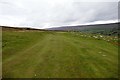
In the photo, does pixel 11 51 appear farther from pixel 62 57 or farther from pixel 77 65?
pixel 77 65

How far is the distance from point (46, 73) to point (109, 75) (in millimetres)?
6363

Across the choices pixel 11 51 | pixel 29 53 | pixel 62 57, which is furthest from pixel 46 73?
pixel 11 51

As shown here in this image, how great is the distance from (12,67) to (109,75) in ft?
34.8

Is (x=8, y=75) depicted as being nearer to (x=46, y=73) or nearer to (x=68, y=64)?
(x=46, y=73)

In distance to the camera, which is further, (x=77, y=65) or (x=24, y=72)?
(x=77, y=65)

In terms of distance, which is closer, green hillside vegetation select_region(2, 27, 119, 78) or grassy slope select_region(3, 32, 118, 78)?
green hillside vegetation select_region(2, 27, 119, 78)

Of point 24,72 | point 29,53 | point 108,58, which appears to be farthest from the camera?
point 29,53

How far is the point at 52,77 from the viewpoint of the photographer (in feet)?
58.9

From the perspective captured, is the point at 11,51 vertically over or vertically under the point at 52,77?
over

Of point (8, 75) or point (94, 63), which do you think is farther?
point (94, 63)

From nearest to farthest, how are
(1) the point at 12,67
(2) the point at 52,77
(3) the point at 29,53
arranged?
(2) the point at 52,77
(1) the point at 12,67
(3) the point at 29,53

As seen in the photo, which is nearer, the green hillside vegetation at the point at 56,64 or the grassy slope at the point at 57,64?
the green hillside vegetation at the point at 56,64

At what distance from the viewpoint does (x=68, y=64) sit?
2148 centimetres

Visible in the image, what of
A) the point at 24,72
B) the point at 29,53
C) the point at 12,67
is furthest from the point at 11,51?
the point at 24,72
